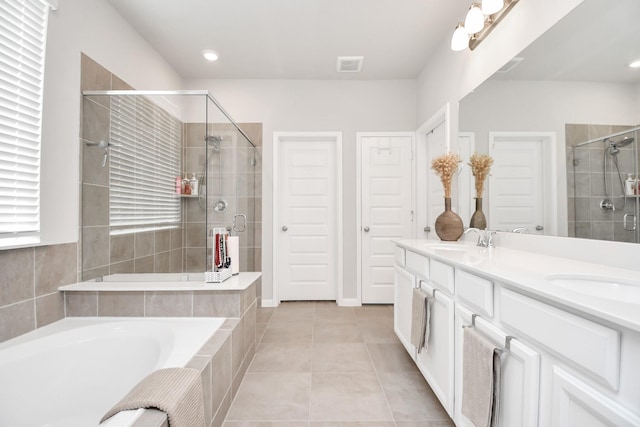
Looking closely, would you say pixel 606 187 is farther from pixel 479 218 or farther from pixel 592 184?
pixel 479 218

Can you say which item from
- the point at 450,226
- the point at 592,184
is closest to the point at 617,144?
the point at 592,184

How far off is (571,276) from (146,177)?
8.52 ft

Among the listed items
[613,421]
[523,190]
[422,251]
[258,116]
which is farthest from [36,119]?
[523,190]

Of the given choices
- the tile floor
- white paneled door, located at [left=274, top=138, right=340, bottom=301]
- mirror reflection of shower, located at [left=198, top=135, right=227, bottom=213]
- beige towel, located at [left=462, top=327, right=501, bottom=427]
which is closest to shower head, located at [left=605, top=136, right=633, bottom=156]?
beige towel, located at [left=462, top=327, right=501, bottom=427]

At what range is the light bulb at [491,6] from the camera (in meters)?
1.76

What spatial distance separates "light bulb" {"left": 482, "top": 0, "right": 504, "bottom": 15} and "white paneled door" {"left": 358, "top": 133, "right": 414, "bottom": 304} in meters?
1.65

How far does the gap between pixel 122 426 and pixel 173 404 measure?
0.45ft

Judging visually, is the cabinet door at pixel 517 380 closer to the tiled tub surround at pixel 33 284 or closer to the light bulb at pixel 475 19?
the light bulb at pixel 475 19

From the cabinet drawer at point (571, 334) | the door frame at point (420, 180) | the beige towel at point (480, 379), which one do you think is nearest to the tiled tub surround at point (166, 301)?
the beige towel at point (480, 379)

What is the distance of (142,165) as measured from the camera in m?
2.22

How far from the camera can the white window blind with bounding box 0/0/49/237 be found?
144 cm

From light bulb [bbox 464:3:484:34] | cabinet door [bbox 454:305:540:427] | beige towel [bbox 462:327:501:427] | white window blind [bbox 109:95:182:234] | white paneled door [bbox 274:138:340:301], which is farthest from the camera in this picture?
white paneled door [bbox 274:138:340:301]

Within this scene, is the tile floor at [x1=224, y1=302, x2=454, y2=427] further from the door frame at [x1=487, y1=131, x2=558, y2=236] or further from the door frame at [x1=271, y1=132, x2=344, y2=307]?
the door frame at [x1=487, y1=131, x2=558, y2=236]

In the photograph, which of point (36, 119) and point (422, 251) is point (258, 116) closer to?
point (36, 119)
